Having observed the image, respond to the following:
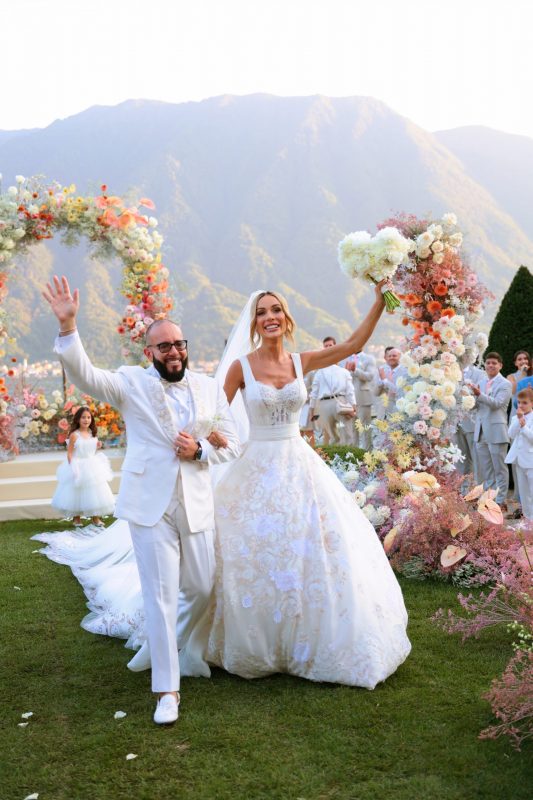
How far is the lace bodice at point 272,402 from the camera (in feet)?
17.1

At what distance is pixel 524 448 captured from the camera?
9406 mm

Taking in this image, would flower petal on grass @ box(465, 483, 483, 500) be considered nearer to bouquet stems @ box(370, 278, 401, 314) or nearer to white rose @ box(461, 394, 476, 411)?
bouquet stems @ box(370, 278, 401, 314)

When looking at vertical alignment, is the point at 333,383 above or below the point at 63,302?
below

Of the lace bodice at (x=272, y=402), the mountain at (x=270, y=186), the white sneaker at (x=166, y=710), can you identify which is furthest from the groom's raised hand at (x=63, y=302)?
the mountain at (x=270, y=186)

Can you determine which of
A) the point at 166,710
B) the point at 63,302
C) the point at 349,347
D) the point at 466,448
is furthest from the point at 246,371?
the point at 466,448

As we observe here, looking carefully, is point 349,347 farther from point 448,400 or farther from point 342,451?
point 342,451

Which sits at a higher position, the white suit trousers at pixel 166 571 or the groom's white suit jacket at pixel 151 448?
the groom's white suit jacket at pixel 151 448

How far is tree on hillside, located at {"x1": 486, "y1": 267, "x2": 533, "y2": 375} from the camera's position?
513 inches

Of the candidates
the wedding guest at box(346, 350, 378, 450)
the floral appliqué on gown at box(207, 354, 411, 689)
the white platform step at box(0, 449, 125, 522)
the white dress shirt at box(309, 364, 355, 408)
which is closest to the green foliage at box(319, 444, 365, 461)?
the white platform step at box(0, 449, 125, 522)

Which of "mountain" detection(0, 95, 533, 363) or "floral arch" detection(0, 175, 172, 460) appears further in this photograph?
"mountain" detection(0, 95, 533, 363)

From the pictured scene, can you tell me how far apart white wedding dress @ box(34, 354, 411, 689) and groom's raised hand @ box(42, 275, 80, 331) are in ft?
4.67

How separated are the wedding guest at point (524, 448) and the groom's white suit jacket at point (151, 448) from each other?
5.59m

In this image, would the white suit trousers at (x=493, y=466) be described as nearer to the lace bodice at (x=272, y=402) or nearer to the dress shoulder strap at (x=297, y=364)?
the dress shoulder strap at (x=297, y=364)

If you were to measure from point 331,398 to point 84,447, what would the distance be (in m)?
5.56
